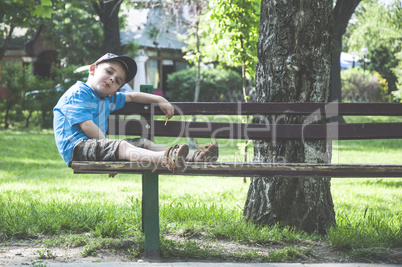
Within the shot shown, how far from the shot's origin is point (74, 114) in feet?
12.3

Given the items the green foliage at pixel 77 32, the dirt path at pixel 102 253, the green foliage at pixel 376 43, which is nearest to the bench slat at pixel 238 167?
the dirt path at pixel 102 253

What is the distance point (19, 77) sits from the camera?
55.0ft

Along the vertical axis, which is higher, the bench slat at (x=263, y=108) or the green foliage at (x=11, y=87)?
the green foliage at (x=11, y=87)

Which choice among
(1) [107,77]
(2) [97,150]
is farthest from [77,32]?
(2) [97,150]

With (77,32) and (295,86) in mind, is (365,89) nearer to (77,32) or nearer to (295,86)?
(77,32)

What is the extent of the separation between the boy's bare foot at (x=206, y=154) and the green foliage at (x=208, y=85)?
23748 mm

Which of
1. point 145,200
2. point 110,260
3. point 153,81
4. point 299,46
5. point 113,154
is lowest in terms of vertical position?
point 110,260

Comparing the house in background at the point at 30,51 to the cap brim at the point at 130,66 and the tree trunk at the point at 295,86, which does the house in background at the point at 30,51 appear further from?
the tree trunk at the point at 295,86

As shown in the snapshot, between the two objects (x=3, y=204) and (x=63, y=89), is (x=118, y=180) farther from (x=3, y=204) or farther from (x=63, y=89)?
(x=63, y=89)

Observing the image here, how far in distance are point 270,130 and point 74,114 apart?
1.60 meters

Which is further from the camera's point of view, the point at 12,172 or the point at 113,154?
the point at 12,172

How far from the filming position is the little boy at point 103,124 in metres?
3.52

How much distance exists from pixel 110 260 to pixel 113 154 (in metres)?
0.77

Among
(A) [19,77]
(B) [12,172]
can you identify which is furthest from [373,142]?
(A) [19,77]
